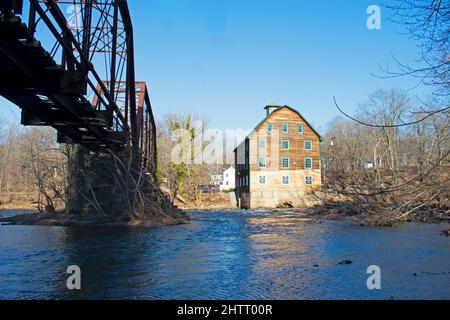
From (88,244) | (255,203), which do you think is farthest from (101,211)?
(255,203)

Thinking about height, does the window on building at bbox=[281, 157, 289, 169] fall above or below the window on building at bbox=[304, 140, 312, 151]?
below

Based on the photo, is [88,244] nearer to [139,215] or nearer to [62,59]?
[62,59]

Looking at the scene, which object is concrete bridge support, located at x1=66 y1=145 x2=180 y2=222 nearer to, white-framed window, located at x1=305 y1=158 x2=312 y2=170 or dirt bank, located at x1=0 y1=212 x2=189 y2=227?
dirt bank, located at x1=0 y1=212 x2=189 y2=227

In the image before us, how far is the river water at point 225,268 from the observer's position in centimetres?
539

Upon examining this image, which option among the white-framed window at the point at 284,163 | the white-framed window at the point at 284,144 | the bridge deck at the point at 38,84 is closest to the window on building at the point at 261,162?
the white-framed window at the point at 284,163

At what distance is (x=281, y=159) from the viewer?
5006cm

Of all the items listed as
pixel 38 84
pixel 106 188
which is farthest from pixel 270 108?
pixel 38 84

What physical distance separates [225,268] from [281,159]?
143 ft

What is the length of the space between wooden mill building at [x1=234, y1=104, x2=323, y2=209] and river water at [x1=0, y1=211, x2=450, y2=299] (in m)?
37.4

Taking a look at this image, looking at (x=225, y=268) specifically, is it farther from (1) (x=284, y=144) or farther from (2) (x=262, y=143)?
(1) (x=284, y=144)

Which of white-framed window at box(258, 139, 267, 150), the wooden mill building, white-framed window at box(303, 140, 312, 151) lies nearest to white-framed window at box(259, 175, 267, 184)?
the wooden mill building

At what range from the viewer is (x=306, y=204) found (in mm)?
48188

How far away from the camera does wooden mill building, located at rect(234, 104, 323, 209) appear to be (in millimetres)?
49156

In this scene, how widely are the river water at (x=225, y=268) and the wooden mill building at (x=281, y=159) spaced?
37.4 m
